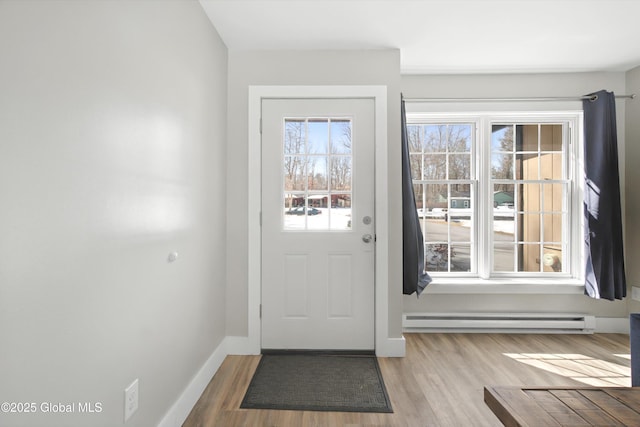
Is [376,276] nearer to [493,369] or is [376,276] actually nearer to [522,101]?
[493,369]

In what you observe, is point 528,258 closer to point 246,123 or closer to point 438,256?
point 438,256

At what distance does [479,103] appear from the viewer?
3.18m

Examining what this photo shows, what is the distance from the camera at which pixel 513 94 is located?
3199 mm

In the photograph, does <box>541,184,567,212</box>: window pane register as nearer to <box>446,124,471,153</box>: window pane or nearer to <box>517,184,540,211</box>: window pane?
<box>517,184,540,211</box>: window pane

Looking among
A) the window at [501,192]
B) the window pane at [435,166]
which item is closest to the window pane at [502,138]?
the window at [501,192]

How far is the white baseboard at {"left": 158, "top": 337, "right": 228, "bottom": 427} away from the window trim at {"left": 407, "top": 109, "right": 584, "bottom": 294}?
6.51ft

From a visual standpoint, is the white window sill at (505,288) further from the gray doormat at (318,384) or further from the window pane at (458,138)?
the window pane at (458,138)

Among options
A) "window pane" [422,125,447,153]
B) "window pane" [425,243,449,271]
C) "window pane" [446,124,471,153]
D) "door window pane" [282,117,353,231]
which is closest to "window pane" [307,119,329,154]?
"door window pane" [282,117,353,231]

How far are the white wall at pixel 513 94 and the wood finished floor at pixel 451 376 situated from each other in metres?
0.26

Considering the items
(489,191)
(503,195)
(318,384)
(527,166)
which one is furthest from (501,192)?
(318,384)

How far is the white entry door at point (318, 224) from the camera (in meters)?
2.70

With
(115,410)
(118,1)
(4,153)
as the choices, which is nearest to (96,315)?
(115,410)

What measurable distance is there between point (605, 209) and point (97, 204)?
3.84 m

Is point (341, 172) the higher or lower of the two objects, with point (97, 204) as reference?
higher
